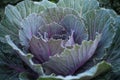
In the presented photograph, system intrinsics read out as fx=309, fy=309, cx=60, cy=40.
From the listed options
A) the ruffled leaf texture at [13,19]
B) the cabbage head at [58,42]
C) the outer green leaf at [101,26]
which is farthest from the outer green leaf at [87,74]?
the ruffled leaf texture at [13,19]

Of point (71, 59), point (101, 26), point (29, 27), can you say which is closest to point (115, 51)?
point (101, 26)

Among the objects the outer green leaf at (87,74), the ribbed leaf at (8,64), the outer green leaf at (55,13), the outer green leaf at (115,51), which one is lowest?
the ribbed leaf at (8,64)

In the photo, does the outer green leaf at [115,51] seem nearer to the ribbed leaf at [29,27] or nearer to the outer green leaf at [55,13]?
the outer green leaf at [55,13]

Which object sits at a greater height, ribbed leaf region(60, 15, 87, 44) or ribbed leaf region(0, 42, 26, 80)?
Answer: ribbed leaf region(60, 15, 87, 44)

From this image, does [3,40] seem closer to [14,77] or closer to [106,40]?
[14,77]

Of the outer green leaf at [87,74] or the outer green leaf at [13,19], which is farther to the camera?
the outer green leaf at [13,19]

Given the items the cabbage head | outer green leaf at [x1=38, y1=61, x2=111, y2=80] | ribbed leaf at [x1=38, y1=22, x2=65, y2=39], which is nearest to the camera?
outer green leaf at [x1=38, y1=61, x2=111, y2=80]

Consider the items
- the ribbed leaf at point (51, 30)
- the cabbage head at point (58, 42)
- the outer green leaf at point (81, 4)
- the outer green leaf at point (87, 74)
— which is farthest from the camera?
the outer green leaf at point (81, 4)

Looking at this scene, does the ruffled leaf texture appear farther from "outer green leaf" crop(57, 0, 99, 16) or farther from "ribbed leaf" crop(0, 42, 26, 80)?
"outer green leaf" crop(57, 0, 99, 16)

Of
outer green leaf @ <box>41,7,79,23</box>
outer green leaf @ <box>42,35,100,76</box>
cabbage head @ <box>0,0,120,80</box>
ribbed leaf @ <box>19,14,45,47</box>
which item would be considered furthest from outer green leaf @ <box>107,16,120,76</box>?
ribbed leaf @ <box>19,14,45,47</box>

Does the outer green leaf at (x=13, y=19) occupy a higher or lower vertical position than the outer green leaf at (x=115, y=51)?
higher

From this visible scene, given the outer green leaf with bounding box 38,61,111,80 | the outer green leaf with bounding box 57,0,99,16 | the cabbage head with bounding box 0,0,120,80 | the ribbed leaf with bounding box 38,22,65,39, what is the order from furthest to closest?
the outer green leaf with bounding box 57,0,99,16 < the ribbed leaf with bounding box 38,22,65,39 < the cabbage head with bounding box 0,0,120,80 < the outer green leaf with bounding box 38,61,111,80
